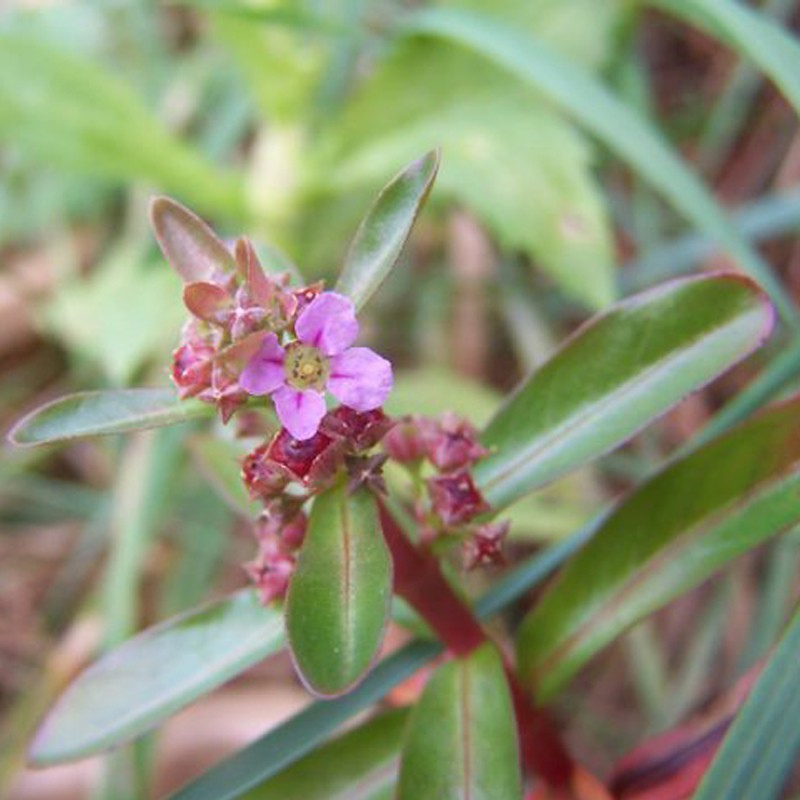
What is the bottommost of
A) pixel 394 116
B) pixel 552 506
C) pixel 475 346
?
pixel 552 506

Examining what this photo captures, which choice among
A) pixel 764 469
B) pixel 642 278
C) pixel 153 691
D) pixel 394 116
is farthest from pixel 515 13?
pixel 153 691

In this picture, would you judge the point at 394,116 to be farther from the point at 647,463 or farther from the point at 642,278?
the point at 647,463

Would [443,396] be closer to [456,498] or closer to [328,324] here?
[456,498]

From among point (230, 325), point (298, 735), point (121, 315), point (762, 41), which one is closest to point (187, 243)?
point (230, 325)

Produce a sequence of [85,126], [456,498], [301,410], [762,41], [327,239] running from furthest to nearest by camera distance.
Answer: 1. [327,239]
2. [85,126]
3. [762,41]
4. [456,498]
5. [301,410]

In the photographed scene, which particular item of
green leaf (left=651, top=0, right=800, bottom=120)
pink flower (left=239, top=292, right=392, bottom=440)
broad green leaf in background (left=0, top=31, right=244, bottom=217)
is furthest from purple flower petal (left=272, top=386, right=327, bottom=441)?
broad green leaf in background (left=0, top=31, right=244, bottom=217)
